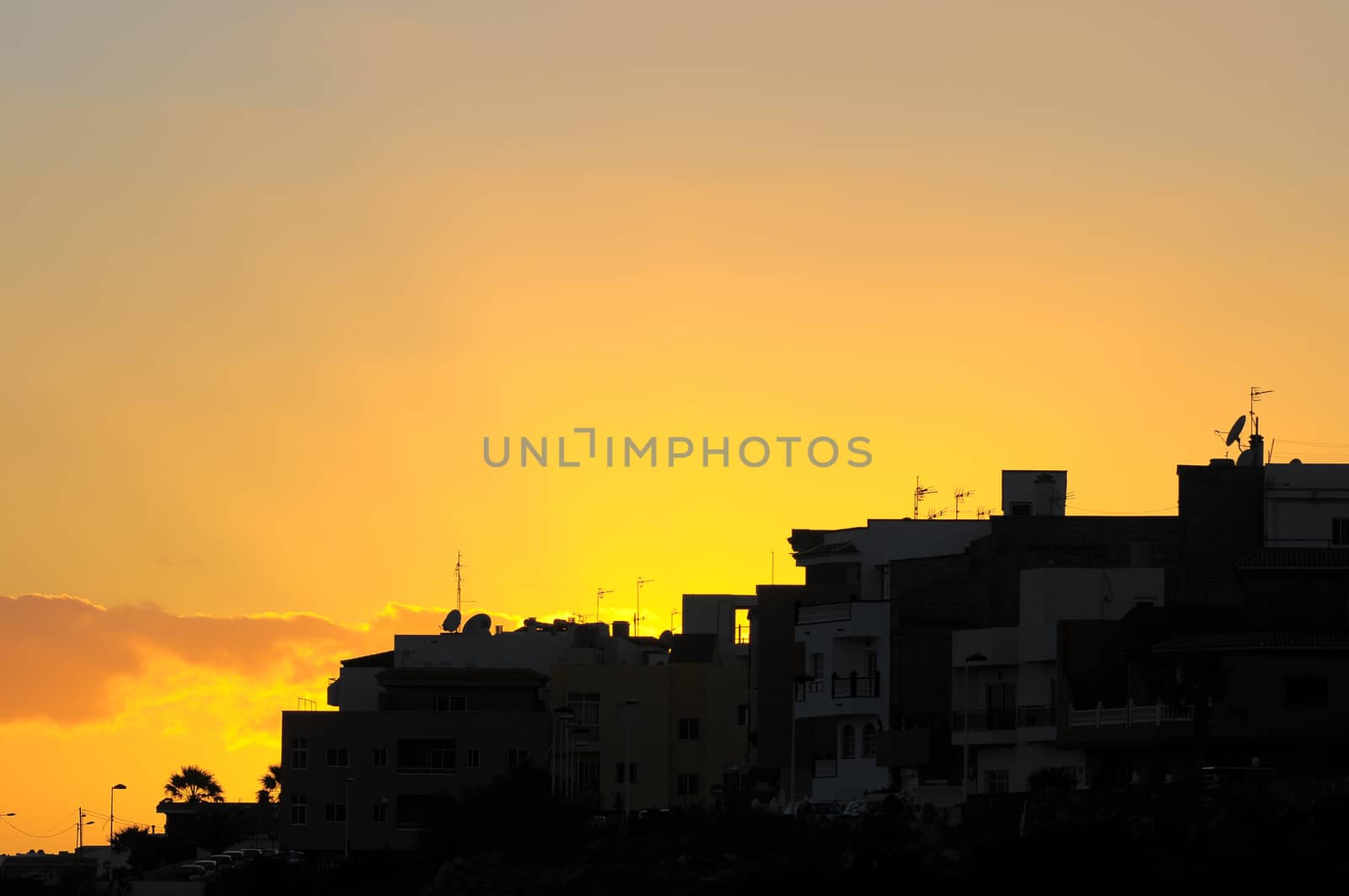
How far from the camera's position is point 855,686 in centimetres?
10369

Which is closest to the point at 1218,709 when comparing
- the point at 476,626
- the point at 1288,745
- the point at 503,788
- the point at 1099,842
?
the point at 1288,745

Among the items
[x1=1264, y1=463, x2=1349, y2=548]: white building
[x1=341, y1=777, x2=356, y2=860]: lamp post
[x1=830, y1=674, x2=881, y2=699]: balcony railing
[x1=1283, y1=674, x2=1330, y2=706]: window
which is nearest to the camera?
[x1=1283, y1=674, x2=1330, y2=706]: window

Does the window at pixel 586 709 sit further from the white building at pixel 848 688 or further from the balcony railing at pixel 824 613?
the white building at pixel 848 688

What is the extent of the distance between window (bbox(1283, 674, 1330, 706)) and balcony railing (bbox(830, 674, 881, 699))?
25.7 metres

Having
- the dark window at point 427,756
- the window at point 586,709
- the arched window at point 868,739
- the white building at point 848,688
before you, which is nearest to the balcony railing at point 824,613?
the white building at point 848,688

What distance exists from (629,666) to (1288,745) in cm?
5563

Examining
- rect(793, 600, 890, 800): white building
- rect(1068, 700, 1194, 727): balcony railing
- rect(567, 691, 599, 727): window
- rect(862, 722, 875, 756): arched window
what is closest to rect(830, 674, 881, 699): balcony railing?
rect(793, 600, 890, 800): white building

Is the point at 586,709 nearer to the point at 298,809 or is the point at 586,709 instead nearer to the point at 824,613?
the point at 298,809

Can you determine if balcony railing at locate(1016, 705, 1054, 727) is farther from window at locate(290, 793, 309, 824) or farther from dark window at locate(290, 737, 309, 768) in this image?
window at locate(290, 793, 309, 824)

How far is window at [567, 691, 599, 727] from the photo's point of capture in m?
130

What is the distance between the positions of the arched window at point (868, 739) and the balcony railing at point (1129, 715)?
15658 millimetres

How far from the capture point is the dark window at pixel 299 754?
129 meters

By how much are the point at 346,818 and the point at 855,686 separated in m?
35.2

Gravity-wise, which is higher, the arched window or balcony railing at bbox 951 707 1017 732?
balcony railing at bbox 951 707 1017 732
